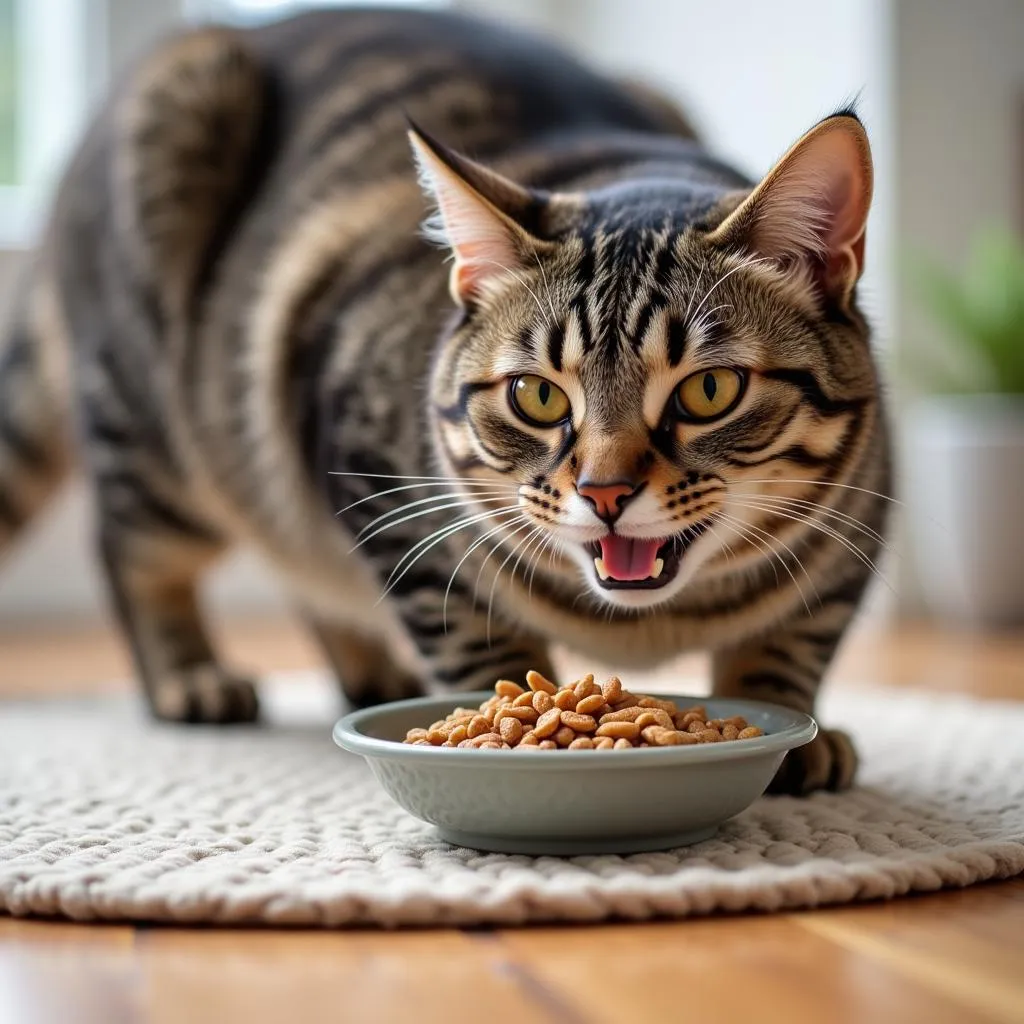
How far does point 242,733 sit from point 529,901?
3.27 feet

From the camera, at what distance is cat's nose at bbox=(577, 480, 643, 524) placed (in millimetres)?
1130

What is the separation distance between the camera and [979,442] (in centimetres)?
309

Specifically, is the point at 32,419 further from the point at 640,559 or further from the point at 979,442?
the point at 979,442

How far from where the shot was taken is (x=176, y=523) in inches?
80.9

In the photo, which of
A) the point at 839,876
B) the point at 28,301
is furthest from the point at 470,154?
the point at 839,876

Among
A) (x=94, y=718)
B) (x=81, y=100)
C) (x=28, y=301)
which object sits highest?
(x=81, y=100)

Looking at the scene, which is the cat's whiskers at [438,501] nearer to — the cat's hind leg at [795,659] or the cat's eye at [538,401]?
the cat's eye at [538,401]

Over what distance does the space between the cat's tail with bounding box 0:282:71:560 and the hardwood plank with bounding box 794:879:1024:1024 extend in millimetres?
1587

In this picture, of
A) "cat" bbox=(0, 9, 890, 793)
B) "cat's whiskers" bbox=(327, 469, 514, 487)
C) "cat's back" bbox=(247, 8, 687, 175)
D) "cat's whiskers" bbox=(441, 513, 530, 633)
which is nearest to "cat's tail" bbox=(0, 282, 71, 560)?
"cat" bbox=(0, 9, 890, 793)

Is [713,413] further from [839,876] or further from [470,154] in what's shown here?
[470,154]

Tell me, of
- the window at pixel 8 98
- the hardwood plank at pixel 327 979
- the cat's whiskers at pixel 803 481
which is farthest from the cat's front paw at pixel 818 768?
the window at pixel 8 98

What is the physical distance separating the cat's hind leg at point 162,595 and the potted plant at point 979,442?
1752 millimetres

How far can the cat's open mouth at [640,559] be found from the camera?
1.20 meters

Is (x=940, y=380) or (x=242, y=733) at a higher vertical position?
(x=940, y=380)
